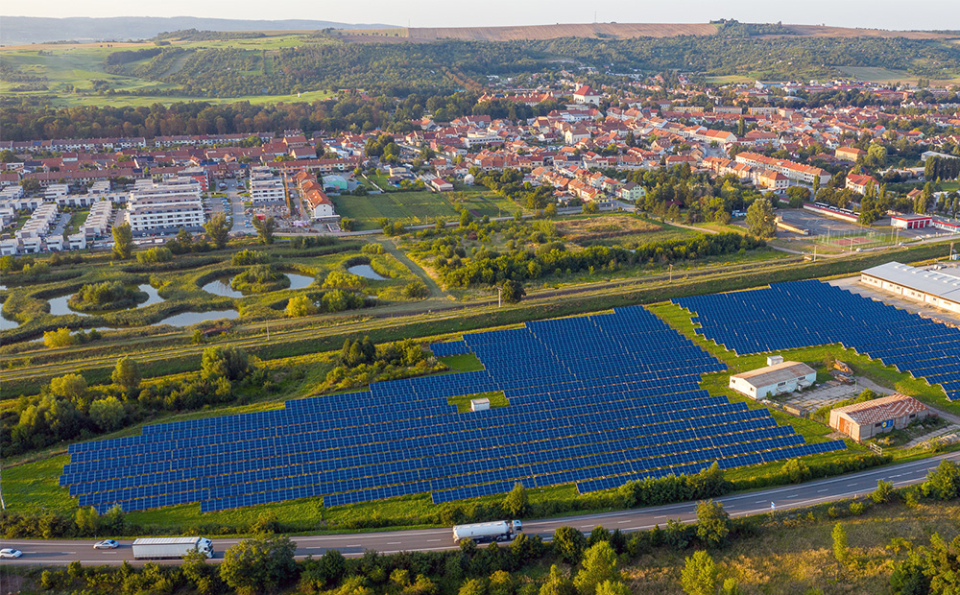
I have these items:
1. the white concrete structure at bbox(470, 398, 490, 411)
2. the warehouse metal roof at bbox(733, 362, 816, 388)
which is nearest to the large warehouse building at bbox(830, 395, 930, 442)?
the warehouse metal roof at bbox(733, 362, 816, 388)

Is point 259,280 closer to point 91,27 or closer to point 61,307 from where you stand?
point 61,307

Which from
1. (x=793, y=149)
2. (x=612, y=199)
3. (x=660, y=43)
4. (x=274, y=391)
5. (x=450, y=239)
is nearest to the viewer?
(x=274, y=391)

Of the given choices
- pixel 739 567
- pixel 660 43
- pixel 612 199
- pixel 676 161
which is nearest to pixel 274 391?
pixel 739 567

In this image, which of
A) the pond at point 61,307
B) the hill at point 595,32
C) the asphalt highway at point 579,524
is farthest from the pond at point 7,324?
the hill at point 595,32

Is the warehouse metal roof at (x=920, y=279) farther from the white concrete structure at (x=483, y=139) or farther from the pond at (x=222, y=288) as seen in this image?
the white concrete structure at (x=483, y=139)

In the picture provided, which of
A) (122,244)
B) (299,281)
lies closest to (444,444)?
(299,281)

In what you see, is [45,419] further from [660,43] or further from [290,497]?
[660,43]
